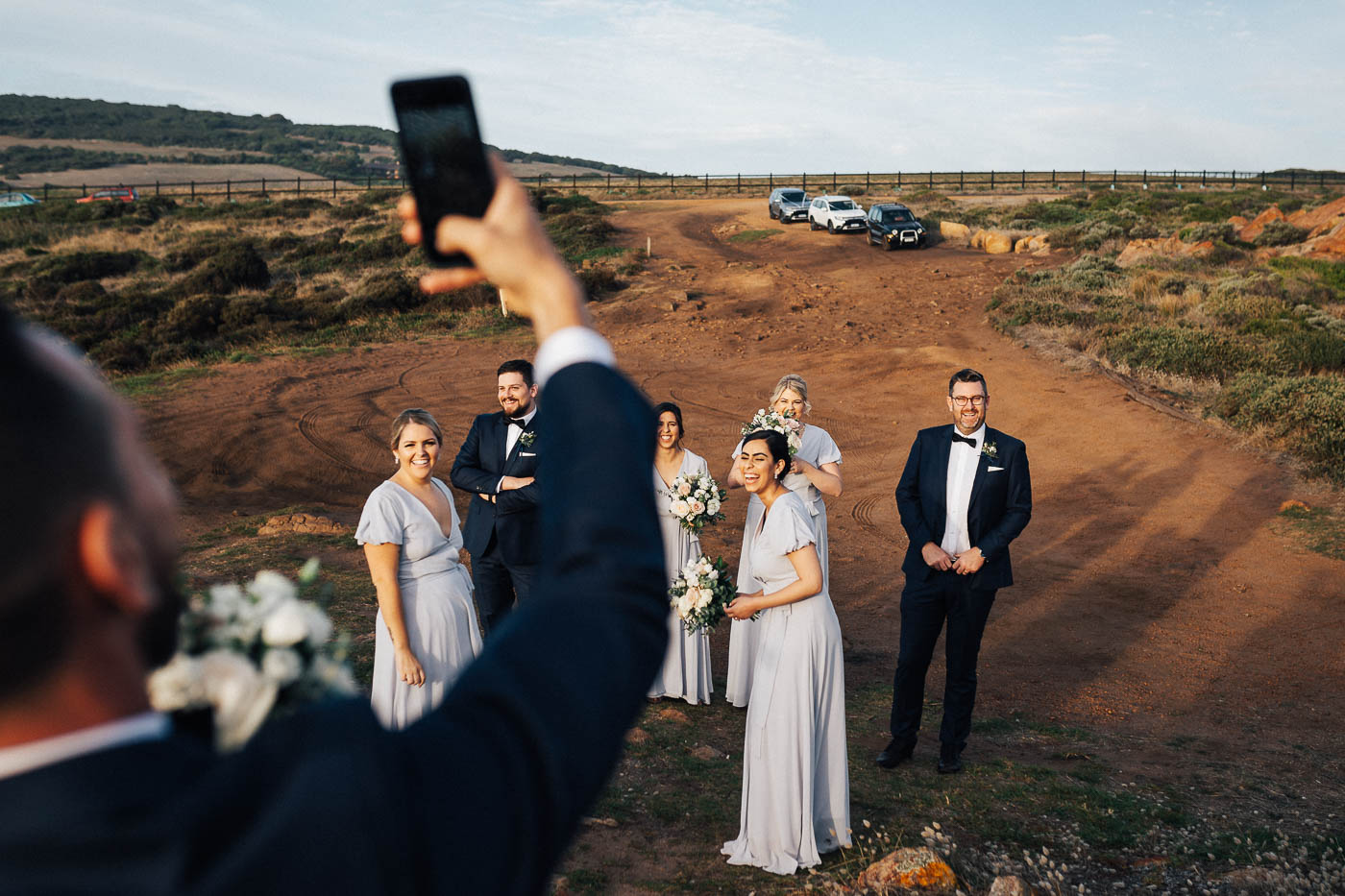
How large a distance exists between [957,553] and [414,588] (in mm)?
4130

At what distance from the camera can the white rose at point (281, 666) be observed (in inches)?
49.4

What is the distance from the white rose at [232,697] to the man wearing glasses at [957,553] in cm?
677

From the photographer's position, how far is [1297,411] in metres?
15.5

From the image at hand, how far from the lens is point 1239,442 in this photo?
1599cm

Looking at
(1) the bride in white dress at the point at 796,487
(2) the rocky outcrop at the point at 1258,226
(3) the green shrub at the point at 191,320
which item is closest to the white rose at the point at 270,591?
(1) the bride in white dress at the point at 796,487

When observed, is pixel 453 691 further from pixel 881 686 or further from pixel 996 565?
pixel 881 686

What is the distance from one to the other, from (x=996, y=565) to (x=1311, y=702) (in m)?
3.63

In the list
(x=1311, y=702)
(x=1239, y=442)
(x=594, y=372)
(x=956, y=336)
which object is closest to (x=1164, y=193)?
(x=956, y=336)

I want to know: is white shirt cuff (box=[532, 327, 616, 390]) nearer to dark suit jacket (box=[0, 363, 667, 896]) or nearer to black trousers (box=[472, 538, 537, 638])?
dark suit jacket (box=[0, 363, 667, 896])

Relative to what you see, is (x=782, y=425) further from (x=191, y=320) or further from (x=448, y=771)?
(x=191, y=320)

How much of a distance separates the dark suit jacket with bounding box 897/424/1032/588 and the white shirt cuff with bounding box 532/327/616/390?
6646mm

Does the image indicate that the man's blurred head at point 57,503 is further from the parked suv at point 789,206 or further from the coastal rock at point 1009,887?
the parked suv at point 789,206

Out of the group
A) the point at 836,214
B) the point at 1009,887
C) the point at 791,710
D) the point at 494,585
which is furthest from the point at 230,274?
the point at 1009,887

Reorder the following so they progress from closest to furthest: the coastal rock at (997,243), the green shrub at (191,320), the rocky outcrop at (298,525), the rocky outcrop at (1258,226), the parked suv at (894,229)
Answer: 1. the rocky outcrop at (298,525)
2. the green shrub at (191,320)
3. the coastal rock at (997,243)
4. the parked suv at (894,229)
5. the rocky outcrop at (1258,226)
